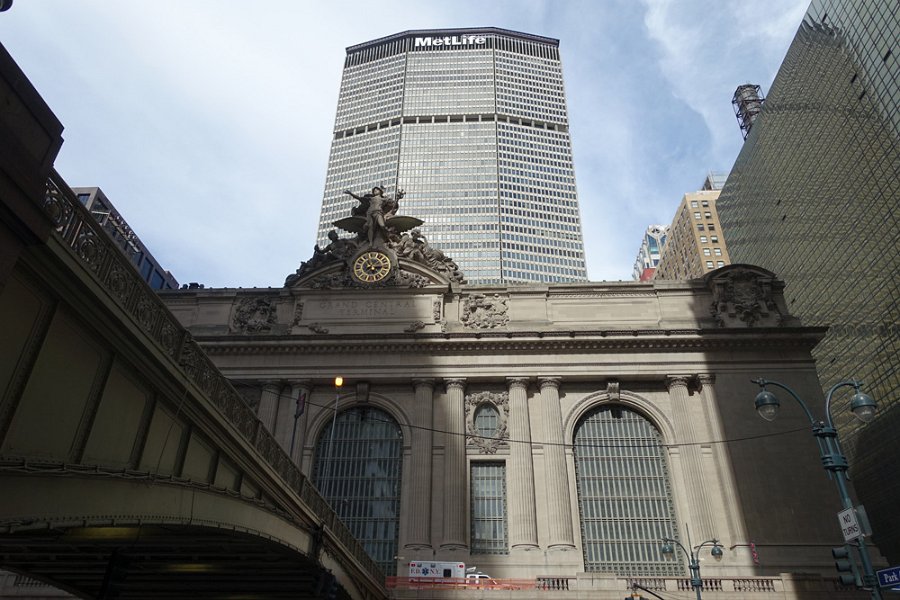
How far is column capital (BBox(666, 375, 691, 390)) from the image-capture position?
3447cm

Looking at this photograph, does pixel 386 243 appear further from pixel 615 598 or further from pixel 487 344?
pixel 615 598

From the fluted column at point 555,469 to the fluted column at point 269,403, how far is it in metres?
14.1

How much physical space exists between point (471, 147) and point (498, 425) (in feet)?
347

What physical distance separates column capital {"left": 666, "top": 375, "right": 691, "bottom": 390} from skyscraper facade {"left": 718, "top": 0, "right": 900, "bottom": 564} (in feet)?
58.6

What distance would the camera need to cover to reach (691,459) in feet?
106

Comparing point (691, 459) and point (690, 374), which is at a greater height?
point (690, 374)

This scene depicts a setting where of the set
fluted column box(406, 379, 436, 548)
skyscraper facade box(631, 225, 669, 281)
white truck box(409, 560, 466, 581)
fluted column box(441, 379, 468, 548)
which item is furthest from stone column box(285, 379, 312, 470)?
skyscraper facade box(631, 225, 669, 281)

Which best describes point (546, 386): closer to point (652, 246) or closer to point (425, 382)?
point (425, 382)

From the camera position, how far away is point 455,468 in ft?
108

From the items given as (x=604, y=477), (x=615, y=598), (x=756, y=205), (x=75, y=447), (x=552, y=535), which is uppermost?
(x=756, y=205)

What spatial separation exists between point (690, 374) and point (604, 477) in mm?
7078

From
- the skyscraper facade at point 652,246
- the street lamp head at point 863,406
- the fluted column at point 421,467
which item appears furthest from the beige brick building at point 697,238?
the street lamp head at point 863,406

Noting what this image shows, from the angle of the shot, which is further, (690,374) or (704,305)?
(704,305)

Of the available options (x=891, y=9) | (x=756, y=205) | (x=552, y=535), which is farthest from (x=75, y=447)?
(x=756, y=205)
